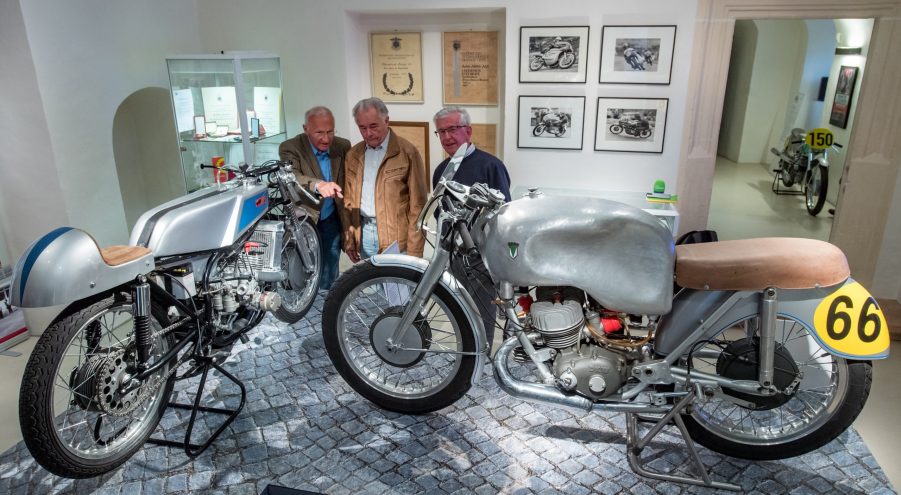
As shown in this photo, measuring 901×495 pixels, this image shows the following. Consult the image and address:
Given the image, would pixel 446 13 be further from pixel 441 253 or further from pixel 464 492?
pixel 464 492

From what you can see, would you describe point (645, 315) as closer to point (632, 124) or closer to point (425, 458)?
point (425, 458)

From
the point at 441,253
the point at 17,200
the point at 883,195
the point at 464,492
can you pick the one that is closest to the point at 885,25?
the point at 883,195

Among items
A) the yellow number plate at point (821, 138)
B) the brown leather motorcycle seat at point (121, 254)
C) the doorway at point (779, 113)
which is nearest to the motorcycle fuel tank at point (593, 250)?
the brown leather motorcycle seat at point (121, 254)

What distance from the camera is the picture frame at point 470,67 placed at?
486 cm

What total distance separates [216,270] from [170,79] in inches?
85.5

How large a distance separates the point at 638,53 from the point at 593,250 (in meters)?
2.42

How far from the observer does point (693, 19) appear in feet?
13.5

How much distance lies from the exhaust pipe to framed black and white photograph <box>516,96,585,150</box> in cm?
233

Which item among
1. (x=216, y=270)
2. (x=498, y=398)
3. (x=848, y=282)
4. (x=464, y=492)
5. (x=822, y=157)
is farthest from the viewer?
(x=822, y=157)

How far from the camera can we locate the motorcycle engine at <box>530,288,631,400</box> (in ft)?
8.11

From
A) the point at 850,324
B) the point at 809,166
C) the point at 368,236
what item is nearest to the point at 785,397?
the point at 850,324

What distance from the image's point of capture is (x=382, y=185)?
3.70 m

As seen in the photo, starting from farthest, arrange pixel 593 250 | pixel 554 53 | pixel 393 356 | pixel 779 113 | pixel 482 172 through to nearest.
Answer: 1. pixel 779 113
2. pixel 554 53
3. pixel 482 172
4. pixel 393 356
5. pixel 593 250

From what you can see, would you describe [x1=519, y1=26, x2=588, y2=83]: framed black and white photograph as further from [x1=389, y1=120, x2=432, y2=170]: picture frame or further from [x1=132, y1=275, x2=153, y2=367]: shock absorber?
[x1=132, y1=275, x2=153, y2=367]: shock absorber
